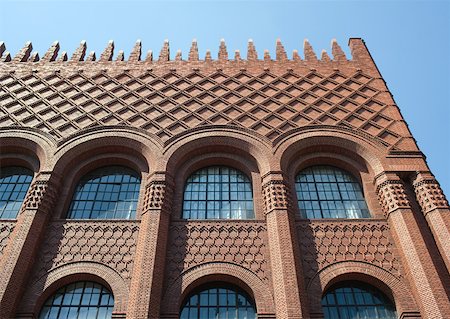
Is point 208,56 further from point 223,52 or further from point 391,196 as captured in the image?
point 391,196

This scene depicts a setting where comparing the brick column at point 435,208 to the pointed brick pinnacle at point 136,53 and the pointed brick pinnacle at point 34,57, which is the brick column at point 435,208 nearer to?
the pointed brick pinnacle at point 136,53

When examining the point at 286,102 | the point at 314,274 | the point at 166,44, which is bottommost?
the point at 314,274

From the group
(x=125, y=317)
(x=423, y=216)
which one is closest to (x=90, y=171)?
(x=125, y=317)

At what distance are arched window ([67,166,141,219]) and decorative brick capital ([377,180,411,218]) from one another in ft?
26.3

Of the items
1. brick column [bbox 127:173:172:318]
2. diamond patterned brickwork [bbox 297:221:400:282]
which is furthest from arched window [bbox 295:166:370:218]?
brick column [bbox 127:173:172:318]

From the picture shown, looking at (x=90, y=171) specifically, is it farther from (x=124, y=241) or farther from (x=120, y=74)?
(x=120, y=74)

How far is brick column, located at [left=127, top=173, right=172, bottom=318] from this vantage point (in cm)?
1152

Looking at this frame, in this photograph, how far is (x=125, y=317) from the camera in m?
11.6

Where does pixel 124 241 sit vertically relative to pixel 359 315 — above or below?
above

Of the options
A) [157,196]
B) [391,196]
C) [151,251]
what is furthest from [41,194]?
[391,196]

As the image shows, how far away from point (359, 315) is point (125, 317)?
20.2ft

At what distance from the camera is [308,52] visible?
21422mm

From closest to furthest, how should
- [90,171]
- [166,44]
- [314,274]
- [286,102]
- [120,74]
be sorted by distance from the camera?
[314,274] < [90,171] < [286,102] < [120,74] < [166,44]

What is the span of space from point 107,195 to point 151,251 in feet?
12.0
